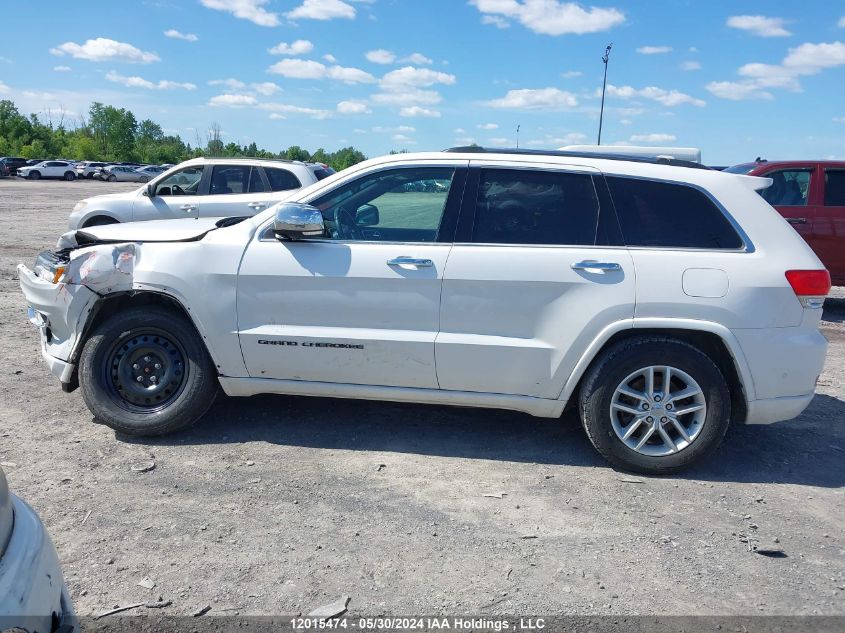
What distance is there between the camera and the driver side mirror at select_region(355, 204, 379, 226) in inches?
185

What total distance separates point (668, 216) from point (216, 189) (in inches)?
331

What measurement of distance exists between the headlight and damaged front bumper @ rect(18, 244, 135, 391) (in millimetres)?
29

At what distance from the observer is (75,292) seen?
183 inches

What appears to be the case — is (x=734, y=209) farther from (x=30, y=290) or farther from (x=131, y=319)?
(x=30, y=290)

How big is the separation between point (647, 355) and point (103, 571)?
308 cm

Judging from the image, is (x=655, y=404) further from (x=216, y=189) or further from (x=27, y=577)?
(x=216, y=189)

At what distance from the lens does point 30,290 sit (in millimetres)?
4945

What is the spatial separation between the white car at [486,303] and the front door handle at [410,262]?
0.01 metres

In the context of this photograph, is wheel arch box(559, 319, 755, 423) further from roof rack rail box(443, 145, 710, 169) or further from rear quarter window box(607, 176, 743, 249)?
roof rack rail box(443, 145, 710, 169)

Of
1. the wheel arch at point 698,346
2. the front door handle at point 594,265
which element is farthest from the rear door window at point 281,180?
the wheel arch at point 698,346

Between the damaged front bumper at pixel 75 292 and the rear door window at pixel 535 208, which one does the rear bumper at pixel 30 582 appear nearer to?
the damaged front bumper at pixel 75 292

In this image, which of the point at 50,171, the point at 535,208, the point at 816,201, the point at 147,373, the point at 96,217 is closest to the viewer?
the point at 535,208

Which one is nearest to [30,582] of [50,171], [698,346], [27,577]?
[27,577]

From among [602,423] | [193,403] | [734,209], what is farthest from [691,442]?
[193,403]
